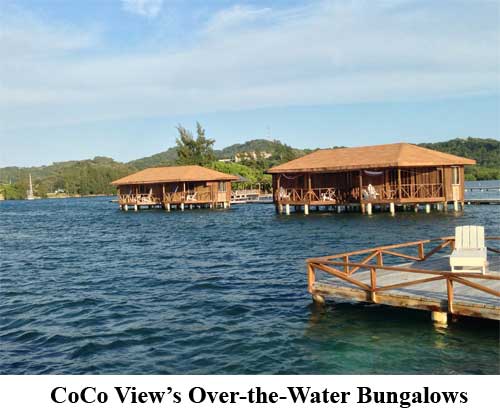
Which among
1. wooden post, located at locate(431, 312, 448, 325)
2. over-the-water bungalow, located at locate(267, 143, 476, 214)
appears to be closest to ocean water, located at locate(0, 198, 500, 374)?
wooden post, located at locate(431, 312, 448, 325)

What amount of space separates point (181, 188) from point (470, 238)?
1805 inches

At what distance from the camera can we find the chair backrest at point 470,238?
12.7 meters

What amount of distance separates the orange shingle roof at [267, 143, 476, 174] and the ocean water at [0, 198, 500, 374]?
537 inches

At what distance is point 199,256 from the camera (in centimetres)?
2284

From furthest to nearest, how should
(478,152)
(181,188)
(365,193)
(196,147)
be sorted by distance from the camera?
(478,152)
(196,147)
(181,188)
(365,193)

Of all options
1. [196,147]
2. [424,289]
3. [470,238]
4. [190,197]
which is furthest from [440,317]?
[196,147]

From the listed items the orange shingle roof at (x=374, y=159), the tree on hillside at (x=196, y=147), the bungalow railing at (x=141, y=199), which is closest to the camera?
the orange shingle roof at (x=374, y=159)

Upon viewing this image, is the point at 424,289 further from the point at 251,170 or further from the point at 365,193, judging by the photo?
the point at 251,170

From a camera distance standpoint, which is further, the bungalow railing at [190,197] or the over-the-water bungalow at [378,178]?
the bungalow railing at [190,197]

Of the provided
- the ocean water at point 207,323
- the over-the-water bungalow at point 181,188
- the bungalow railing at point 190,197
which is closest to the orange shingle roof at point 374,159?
the over-the-water bungalow at point 181,188

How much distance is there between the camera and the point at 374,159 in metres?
39.4

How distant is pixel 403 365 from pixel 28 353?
23.0 ft

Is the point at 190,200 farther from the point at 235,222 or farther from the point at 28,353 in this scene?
the point at 28,353

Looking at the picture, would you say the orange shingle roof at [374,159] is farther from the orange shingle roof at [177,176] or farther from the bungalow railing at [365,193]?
the orange shingle roof at [177,176]
